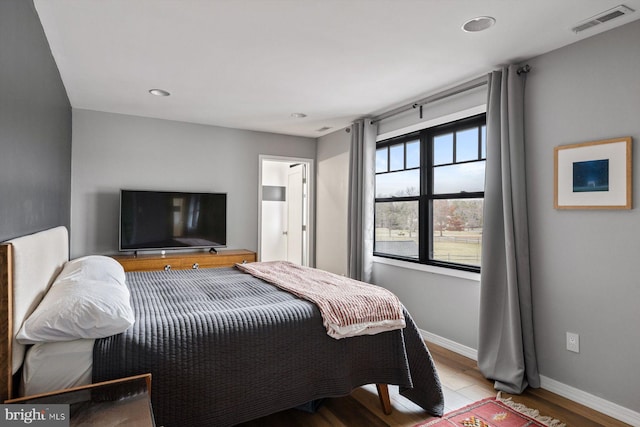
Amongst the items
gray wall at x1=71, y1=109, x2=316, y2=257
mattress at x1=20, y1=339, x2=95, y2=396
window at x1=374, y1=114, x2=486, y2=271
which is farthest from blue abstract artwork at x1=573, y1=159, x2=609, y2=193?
gray wall at x1=71, y1=109, x2=316, y2=257

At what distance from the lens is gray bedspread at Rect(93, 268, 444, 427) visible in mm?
1608

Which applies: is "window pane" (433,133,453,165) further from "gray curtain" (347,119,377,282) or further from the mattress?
the mattress

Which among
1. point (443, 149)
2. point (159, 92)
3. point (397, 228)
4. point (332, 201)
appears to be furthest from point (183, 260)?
point (443, 149)

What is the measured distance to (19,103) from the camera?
1730 millimetres

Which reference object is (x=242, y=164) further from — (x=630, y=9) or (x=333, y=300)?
(x=630, y=9)

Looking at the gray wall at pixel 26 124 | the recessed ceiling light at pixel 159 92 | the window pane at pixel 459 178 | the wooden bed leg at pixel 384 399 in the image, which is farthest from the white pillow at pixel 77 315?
the window pane at pixel 459 178

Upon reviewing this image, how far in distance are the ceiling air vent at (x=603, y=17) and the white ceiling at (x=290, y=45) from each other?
0.14ft

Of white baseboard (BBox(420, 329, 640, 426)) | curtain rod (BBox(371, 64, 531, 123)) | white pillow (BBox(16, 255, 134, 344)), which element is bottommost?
white baseboard (BBox(420, 329, 640, 426))

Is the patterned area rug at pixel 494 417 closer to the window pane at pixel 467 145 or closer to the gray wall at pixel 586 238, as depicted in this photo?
the gray wall at pixel 586 238

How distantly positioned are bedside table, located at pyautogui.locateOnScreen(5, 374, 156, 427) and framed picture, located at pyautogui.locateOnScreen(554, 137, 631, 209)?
2718 millimetres

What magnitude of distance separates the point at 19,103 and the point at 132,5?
828mm

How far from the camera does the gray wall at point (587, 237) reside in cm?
223

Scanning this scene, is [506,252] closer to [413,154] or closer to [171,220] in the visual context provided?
[413,154]

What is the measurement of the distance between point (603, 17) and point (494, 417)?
2476 millimetres
